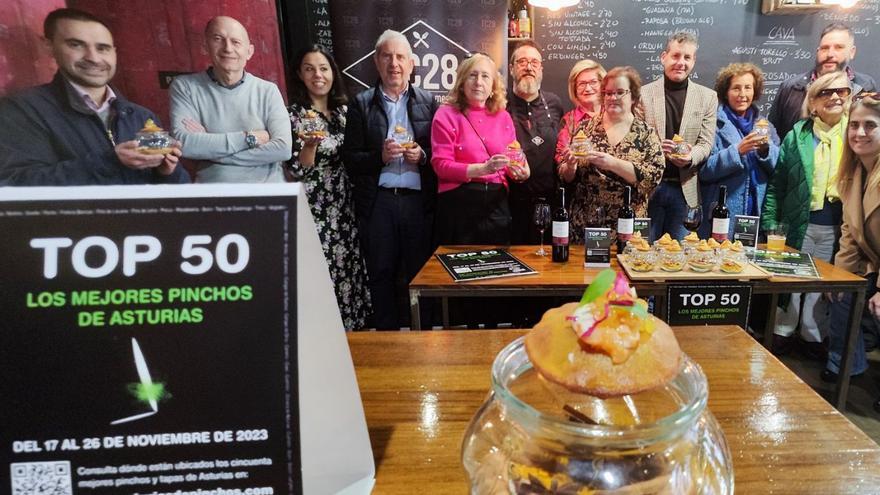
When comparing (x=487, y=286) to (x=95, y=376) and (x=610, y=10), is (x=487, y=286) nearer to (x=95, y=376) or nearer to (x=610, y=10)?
(x=95, y=376)

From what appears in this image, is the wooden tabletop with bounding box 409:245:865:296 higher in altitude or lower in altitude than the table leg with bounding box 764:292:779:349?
higher

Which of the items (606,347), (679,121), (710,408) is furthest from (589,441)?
(679,121)

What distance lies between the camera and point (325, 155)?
3127 mm

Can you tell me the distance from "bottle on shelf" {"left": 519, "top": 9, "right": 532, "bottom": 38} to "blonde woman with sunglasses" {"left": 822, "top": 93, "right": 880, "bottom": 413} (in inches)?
74.7

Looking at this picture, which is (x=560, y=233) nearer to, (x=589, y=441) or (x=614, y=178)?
(x=614, y=178)

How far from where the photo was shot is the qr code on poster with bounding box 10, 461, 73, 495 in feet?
1.55

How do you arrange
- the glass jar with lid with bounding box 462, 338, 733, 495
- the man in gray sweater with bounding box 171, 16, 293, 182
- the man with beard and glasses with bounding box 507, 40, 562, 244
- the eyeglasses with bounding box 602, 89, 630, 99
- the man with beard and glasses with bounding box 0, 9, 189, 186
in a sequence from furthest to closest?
1. the man with beard and glasses with bounding box 507, 40, 562, 244
2. the eyeglasses with bounding box 602, 89, 630, 99
3. the man in gray sweater with bounding box 171, 16, 293, 182
4. the man with beard and glasses with bounding box 0, 9, 189, 186
5. the glass jar with lid with bounding box 462, 338, 733, 495

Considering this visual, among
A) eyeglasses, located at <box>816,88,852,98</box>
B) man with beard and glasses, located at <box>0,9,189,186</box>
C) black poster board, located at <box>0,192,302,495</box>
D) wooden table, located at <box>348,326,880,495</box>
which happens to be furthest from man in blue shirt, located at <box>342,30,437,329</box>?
black poster board, located at <box>0,192,302,495</box>

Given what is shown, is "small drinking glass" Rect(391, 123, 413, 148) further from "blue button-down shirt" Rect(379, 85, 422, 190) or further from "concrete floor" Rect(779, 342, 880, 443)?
"concrete floor" Rect(779, 342, 880, 443)

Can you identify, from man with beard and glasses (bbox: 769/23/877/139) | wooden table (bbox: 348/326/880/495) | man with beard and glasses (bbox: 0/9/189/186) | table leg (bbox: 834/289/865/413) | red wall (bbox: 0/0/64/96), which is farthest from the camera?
man with beard and glasses (bbox: 769/23/877/139)

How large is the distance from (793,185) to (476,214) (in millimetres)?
1974

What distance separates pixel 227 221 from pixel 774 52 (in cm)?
408

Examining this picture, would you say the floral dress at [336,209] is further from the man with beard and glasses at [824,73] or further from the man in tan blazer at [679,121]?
the man with beard and glasses at [824,73]

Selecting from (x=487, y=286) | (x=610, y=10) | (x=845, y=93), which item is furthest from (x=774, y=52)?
(x=487, y=286)
